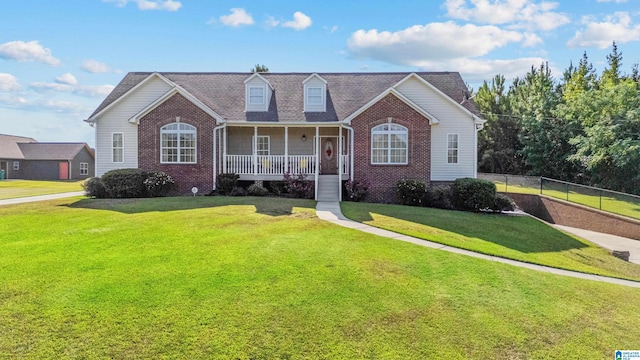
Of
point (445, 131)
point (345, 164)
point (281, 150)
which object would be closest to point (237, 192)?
point (281, 150)

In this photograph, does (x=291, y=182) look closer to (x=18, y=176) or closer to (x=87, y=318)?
(x=87, y=318)

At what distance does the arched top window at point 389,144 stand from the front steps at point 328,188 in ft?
7.19

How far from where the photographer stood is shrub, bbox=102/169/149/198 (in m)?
18.2

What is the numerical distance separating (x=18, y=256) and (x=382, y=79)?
20508 millimetres

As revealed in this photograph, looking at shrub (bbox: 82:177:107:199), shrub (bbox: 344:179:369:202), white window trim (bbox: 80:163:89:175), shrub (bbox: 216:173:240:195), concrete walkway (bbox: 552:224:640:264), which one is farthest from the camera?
white window trim (bbox: 80:163:89:175)

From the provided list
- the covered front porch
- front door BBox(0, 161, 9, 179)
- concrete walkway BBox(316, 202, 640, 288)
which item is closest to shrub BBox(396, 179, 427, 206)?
the covered front porch

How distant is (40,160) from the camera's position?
4838 cm

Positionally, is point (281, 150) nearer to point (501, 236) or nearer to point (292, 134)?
point (292, 134)

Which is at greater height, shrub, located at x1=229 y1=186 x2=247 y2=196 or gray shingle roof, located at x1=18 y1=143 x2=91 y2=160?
gray shingle roof, located at x1=18 y1=143 x2=91 y2=160

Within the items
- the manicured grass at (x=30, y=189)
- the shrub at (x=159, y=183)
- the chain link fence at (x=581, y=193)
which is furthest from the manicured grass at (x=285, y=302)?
the manicured grass at (x=30, y=189)

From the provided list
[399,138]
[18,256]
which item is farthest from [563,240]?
→ [18,256]

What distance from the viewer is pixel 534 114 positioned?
34.3m

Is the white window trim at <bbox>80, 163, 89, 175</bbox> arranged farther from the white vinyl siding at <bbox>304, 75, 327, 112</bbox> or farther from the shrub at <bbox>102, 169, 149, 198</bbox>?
the white vinyl siding at <bbox>304, 75, 327, 112</bbox>

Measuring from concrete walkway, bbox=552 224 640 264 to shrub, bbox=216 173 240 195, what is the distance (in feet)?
51.3
